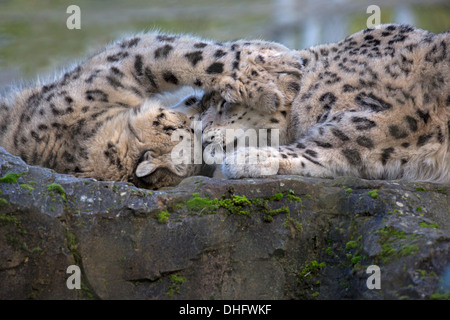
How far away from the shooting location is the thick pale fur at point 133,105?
4.76m

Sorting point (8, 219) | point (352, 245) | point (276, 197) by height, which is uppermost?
point (276, 197)

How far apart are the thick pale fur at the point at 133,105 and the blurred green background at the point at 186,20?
10.6 m

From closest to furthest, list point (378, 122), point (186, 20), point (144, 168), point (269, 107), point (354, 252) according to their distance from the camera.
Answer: point (354, 252), point (378, 122), point (144, 168), point (269, 107), point (186, 20)

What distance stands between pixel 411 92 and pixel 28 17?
1633 centimetres

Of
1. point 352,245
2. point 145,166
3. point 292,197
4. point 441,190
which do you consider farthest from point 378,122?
point 145,166

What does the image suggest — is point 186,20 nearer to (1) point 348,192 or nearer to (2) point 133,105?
(2) point 133,105

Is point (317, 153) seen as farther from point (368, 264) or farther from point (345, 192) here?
point (368, 264)

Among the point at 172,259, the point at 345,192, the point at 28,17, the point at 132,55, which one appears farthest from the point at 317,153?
the point at 28,17

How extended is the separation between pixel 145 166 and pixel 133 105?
659 mm

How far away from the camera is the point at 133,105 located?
512cm

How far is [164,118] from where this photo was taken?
16.1 ft

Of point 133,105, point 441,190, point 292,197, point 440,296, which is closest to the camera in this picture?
point 440,296

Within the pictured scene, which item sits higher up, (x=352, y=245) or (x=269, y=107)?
(x=269, y=107)

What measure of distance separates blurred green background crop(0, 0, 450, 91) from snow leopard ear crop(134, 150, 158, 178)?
11226mm
